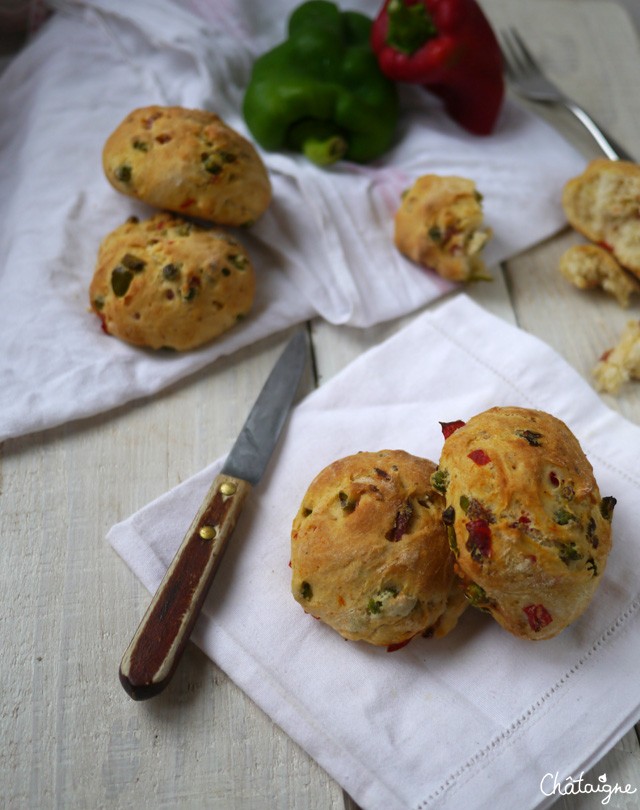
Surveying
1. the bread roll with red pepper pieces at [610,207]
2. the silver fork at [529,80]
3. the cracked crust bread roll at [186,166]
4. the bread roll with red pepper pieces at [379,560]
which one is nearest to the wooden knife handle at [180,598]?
the bread roll with red pepper pieces at [379,560]

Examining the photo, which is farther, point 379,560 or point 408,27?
point 408,27

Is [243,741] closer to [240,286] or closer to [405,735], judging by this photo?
[405,735]

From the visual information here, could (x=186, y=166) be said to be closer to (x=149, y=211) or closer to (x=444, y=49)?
(x=149, y=211)

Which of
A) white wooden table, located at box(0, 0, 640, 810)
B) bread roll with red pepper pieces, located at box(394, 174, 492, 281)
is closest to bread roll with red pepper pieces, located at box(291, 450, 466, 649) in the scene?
white wooden table, located at box(0, 0, 640, 810)

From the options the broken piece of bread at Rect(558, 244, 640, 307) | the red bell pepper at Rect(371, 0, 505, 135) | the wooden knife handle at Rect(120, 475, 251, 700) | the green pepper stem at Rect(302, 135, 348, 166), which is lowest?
the wooden knife handle at Rect(120, 475, 251, 700)

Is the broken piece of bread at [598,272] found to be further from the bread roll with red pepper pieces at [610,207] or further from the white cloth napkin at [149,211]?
the white cloth napkin at [149,211]

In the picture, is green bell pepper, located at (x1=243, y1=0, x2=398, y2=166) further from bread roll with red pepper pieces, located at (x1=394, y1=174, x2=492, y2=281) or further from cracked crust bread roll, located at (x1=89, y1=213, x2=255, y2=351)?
cracked crust bread roll, located at (x1=89, y1=213, x2=255, y2=351)

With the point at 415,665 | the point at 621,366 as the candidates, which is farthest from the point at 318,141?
the point at 415,665
